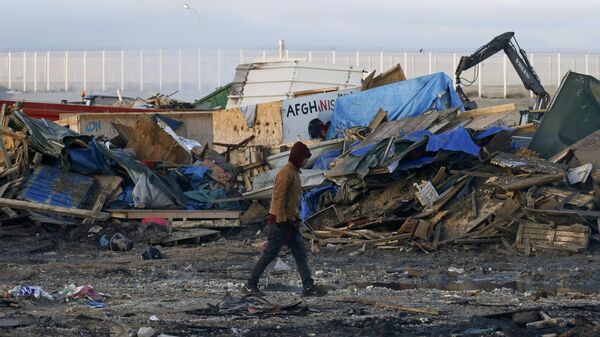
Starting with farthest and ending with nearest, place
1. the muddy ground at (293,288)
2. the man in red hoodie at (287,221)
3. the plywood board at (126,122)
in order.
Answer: the plywood board at (126,122) → the man in red hoodie at (287,221) → the muddy ground at (293,288)

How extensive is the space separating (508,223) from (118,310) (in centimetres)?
785

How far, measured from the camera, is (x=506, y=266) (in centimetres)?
1509

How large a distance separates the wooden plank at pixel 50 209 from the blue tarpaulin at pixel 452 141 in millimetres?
5579

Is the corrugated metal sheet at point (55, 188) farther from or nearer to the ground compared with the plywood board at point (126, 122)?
nearer to the ground

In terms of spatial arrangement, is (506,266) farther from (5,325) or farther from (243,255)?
(5,325)

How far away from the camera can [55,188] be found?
758 inches

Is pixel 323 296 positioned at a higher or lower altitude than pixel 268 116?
lower

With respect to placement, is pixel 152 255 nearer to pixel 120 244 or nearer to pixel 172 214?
pixel 120 244

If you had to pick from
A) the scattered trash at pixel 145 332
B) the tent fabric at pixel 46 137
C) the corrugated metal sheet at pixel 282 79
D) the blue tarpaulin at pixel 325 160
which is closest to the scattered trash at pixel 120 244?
the tent fabric at pixel 46 137

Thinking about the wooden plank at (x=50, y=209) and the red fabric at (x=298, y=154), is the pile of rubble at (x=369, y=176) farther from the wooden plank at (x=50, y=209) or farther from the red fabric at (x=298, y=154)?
the red fabric at (x=298, y=154)

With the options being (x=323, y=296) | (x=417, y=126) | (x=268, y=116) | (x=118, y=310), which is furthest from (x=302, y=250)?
(x=268, y=116)

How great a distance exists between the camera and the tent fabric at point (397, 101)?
896 inches

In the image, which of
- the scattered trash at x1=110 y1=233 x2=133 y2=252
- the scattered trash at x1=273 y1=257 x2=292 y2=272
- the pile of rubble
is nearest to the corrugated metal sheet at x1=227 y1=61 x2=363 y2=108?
the pile of rubble

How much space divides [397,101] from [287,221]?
11718mm
